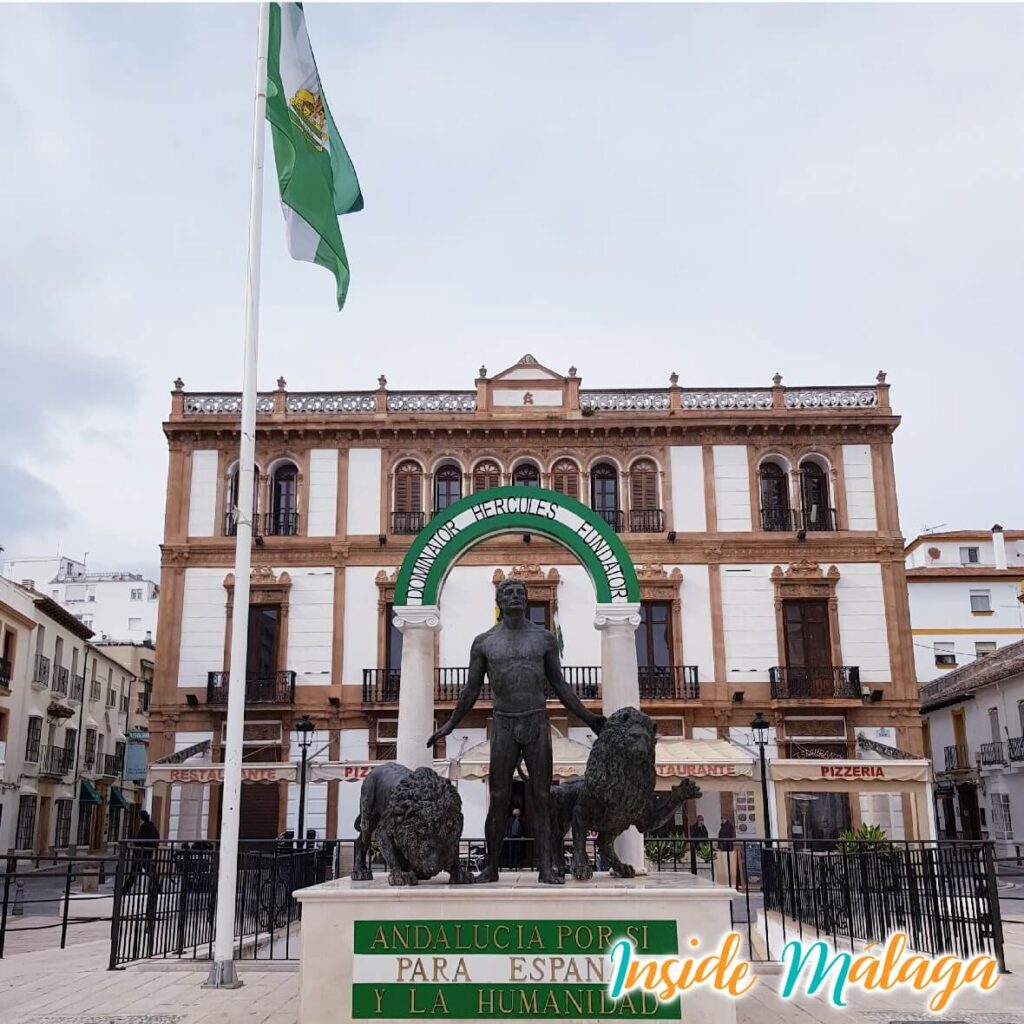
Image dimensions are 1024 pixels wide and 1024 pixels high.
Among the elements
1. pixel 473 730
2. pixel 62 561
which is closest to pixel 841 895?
pixel 473 730

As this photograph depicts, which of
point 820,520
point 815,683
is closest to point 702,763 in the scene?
Answer: point 815,683

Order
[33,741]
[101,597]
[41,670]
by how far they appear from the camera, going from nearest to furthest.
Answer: [33,741] → [41,670] → [101,597]

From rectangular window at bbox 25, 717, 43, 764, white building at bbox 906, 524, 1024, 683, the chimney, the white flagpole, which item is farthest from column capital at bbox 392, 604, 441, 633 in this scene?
the chimney

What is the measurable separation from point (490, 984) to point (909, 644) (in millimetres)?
23337

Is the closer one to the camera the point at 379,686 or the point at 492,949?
the point at 492,949

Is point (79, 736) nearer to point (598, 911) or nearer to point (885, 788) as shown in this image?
point (885, 788)

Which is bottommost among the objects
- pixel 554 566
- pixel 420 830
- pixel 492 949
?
pixel 492 949

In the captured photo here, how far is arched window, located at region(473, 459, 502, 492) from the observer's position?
95.8 feet

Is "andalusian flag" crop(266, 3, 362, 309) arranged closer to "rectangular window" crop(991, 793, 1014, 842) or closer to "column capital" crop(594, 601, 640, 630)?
"column capital" crop(594, 601, 640, 630)

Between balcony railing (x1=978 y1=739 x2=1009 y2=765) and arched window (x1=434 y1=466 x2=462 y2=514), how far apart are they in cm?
1893

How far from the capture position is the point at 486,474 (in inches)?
1153

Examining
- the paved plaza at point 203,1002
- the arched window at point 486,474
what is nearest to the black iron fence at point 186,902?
the paved plaza at point 203,1002

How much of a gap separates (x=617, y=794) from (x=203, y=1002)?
3.73 meters

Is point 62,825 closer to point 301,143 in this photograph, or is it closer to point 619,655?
point 619,655
